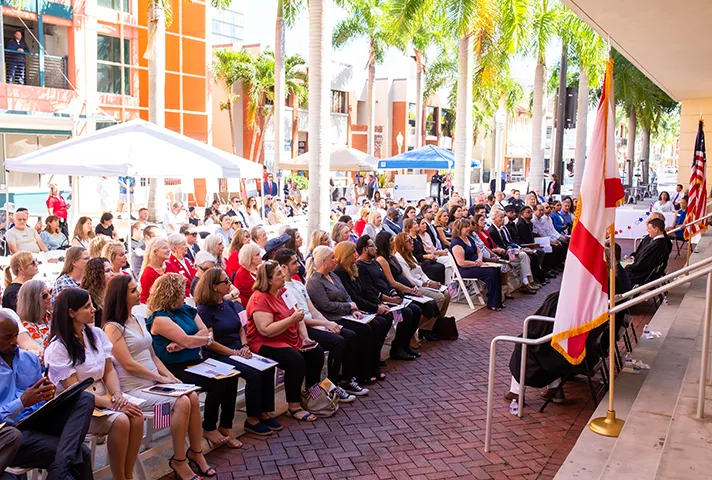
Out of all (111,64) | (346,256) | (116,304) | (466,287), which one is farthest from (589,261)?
(111,64)

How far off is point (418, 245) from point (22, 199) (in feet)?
58.5

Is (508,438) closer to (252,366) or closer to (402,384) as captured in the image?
(402,384)

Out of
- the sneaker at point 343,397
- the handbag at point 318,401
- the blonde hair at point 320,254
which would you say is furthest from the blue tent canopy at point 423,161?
the handbag at point 318,401

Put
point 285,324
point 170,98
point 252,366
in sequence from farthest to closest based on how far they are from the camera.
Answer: point 170,98
point 285,324
point 252,366

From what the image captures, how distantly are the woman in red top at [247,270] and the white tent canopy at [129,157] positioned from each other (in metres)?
2.31

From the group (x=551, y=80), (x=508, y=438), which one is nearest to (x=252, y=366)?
(x=508, y=438)

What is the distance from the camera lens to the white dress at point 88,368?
4.67 m

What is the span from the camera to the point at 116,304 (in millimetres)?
5352

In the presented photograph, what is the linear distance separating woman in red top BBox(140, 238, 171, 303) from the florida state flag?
14.6 ft

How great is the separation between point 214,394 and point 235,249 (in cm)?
385

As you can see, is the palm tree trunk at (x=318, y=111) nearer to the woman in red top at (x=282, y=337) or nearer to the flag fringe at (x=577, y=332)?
the woman in red top at (x=282, y=337)

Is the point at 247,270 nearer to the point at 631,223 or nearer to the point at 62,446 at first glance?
the point at 62,446

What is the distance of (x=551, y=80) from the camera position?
50.6 m

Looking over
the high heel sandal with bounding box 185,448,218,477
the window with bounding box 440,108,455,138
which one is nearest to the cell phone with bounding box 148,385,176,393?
the high heel sandal with bounding box 185,448,218,477
